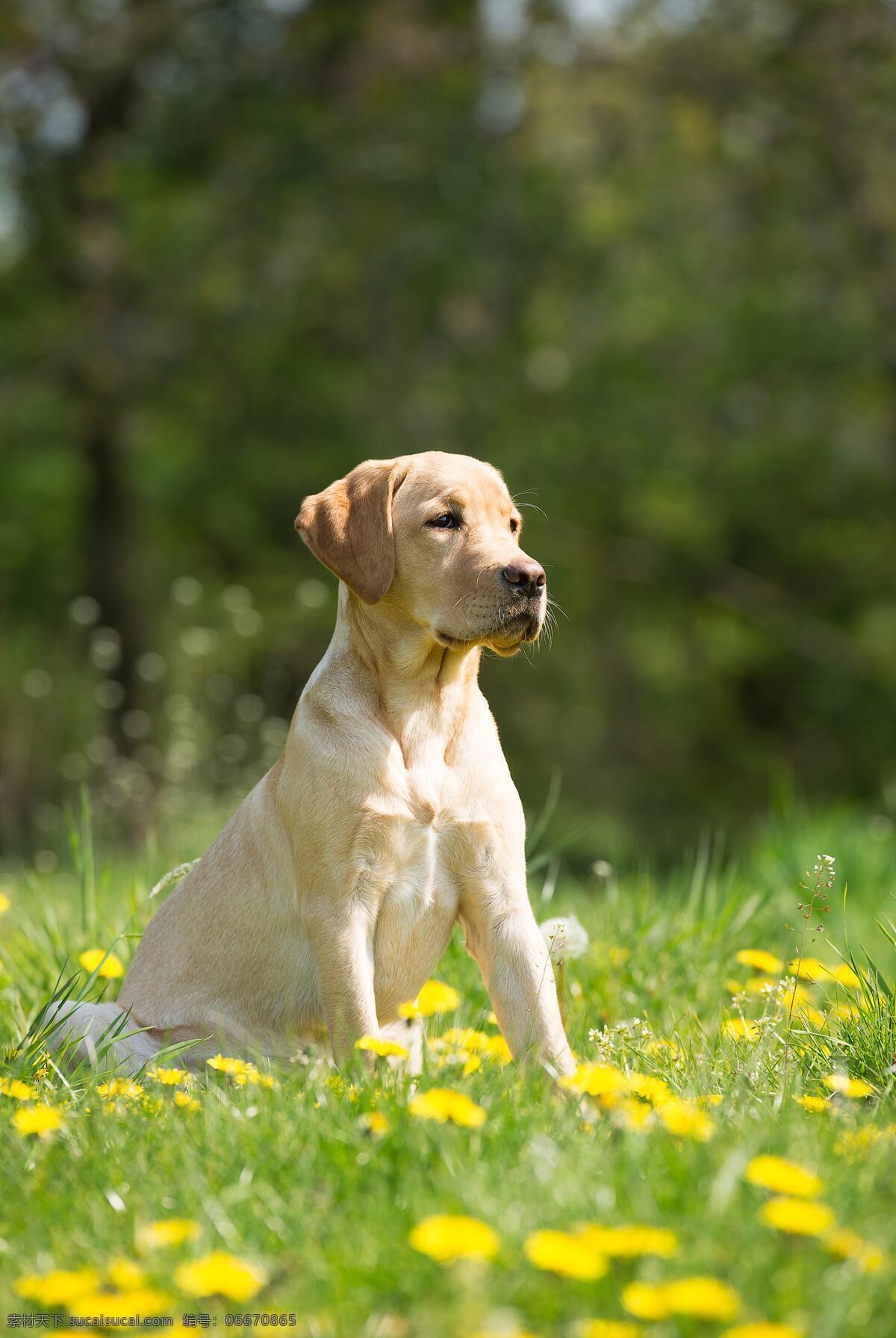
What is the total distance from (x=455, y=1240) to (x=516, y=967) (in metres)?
1.44

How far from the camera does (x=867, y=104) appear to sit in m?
12.5

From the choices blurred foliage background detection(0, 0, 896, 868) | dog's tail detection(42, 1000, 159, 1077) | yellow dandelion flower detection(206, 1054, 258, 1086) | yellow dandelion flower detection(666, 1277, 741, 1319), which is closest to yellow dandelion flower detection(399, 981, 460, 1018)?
yellow dandelion flower detection(206, 1054, 258, 1086)

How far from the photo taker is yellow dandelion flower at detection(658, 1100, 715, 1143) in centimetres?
230

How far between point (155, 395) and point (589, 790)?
7.34 m

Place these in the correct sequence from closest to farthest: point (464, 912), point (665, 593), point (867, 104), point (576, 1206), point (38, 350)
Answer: point (576, 1206) → point (464, 912) → point (867, 104) → point (38, 350) → point (665, 593)

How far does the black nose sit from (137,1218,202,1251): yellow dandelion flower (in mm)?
1742

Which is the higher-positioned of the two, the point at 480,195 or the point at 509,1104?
the point at 480,195

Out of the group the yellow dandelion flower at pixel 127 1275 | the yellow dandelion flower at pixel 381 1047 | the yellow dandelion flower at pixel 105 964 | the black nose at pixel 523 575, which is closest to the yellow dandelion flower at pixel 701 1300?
the yellow dandelion flower at pixel 127 1275

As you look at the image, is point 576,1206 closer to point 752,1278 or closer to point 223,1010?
point 752,1278

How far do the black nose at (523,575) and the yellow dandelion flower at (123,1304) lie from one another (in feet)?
6.11

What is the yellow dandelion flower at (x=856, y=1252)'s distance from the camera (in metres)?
1.93

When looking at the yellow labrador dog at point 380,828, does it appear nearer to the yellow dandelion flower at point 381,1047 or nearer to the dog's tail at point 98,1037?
the dog's tail at point 98,1037

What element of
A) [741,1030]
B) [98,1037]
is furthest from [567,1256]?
[98,1037]

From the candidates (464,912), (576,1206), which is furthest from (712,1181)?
(464,912)
